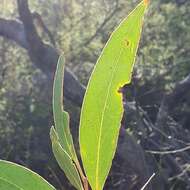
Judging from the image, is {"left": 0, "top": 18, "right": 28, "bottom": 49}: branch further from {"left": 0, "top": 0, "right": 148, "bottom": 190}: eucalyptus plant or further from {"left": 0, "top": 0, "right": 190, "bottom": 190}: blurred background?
{"left": 0, "top": 0, "right": 148, "bottom": 190}: eucalyptus plant

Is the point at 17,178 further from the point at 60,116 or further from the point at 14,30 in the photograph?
the point at 14,30

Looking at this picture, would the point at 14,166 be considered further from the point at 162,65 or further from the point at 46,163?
the point at 162,65

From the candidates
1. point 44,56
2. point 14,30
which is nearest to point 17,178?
point 44,56

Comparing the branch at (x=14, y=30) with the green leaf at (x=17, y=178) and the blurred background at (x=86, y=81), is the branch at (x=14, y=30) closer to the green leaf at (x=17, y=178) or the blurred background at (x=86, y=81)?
the blurred background at (x=86, y=81)

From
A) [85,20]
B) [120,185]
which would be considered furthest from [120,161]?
[85,20]

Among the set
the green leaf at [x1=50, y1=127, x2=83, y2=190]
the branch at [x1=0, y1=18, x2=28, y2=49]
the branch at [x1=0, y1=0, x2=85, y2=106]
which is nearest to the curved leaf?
the green leaf at [x1=50, y1=127, x2=83, y2=190]

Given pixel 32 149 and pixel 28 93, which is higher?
pixel 28 93
